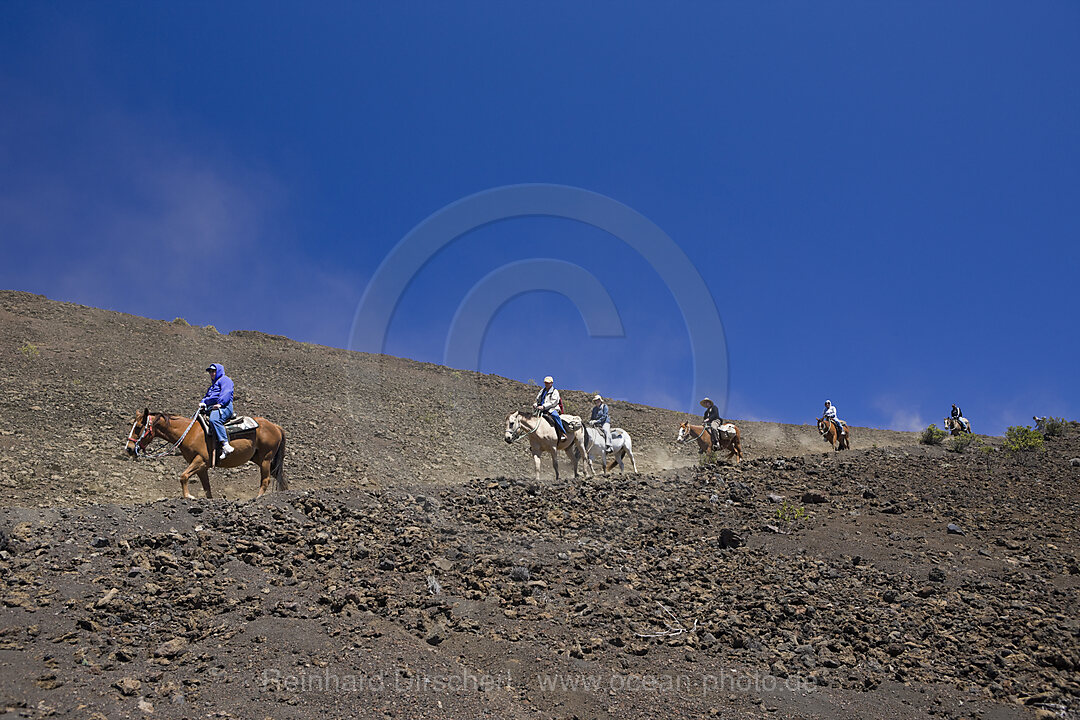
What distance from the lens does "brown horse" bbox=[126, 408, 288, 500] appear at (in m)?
15.3

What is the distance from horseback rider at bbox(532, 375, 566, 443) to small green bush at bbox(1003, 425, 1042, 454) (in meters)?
15.1

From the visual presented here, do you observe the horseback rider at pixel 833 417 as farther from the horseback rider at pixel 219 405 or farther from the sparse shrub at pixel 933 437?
the horseback rider at pixel 219 405

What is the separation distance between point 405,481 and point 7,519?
15.1 m

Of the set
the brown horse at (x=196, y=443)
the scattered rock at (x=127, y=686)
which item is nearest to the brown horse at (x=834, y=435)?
the brown horse at (x=196, y=443)

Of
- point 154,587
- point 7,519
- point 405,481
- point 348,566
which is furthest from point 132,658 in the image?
point 405,481

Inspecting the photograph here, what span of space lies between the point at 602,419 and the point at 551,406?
9.18 ft

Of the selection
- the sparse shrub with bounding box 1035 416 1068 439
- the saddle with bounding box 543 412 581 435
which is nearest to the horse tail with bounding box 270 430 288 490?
the saddle with bounding box 543 412 581 435

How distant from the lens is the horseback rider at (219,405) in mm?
15977

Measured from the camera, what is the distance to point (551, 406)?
2264cm

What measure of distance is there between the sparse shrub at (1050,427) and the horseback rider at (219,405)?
101 ft

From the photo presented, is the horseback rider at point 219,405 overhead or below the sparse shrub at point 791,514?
overhead

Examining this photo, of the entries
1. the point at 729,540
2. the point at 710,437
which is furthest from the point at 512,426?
the point at 729,540

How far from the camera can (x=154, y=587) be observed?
8586 millimetres

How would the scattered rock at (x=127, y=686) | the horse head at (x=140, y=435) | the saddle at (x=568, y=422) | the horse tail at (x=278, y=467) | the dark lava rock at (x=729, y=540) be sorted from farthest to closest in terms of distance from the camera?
the saddle at (x=568, y=422)
the horse tail at (x=278, y=467)
the horse head at (x=140, y=435)
the dark lava rock at (x=729, y=540)
the scattered rock at (x=127, y=686)
